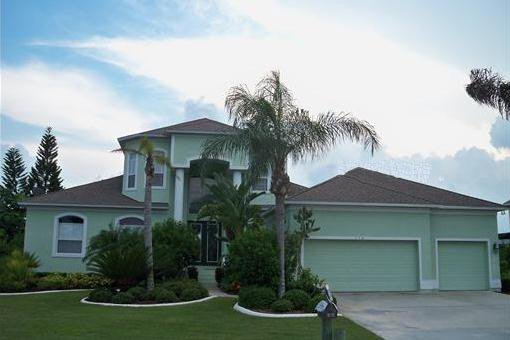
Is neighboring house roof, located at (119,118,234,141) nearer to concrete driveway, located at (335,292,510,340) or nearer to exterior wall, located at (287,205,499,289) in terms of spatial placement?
exterior wall, located at (287,205,499,289)

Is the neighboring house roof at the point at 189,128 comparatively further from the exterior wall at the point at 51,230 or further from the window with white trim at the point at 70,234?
the window with white trim at the point at 70,234

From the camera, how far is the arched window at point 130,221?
27.0 m

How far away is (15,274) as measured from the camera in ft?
70.3

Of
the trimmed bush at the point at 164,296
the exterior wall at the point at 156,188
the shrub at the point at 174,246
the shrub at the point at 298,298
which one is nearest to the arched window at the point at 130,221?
the exterior wall at the point at 156,188

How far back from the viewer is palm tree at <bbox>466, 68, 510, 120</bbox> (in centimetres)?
1731

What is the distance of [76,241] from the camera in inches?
1055

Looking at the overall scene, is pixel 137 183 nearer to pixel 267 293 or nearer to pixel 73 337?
pixel 267 293

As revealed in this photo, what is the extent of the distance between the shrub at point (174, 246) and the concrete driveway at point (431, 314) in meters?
6.34

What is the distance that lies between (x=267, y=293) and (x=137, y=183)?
14034 millimetres

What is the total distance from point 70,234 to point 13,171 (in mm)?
25983

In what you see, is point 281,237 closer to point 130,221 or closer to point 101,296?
point 101,296

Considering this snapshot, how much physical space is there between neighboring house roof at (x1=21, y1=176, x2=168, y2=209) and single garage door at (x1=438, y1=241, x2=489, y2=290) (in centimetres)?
1352

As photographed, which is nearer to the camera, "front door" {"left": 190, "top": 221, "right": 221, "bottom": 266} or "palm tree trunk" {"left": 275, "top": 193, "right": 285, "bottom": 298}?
"palm tree trunk" {"left": 275, "top": 193, "right": 285, "bottom": 298}

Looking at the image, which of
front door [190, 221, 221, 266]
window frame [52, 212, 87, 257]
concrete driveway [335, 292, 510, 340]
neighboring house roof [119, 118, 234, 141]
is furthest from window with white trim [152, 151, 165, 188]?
concrete driveway [335, 292, 510, 340]
